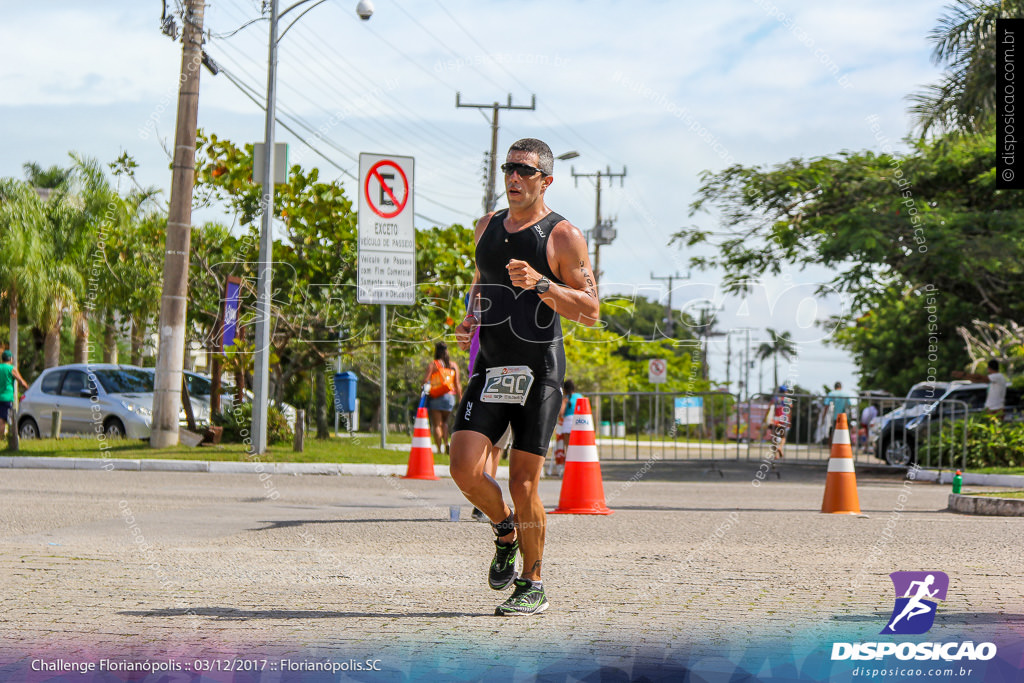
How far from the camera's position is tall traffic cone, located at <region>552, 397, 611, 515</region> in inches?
390

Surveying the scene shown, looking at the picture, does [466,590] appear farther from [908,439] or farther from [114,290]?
[114,290]

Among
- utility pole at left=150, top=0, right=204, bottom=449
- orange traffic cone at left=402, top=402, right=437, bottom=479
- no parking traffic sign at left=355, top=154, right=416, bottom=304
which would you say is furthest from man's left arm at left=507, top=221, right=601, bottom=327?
no parking traffic sign at left=355, top=154, right=416, bottom=304

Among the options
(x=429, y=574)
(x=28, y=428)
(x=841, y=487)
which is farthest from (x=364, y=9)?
(x=429, y=574)

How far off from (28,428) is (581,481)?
46.0 feet

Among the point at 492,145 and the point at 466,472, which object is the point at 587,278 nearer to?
the point at 466,472

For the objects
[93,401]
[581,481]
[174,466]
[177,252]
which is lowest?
[174,466]

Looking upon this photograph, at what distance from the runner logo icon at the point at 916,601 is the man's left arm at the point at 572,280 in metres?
1.89

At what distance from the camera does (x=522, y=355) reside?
5.41 m

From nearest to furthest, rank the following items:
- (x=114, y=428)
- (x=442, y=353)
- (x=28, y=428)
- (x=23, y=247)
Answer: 1. (x=442, y=353)
2. (x=114, y=428)
3. (x=28, y=428)
4. (x=23, y=247)

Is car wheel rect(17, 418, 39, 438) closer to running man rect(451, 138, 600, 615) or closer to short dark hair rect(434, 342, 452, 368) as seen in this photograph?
short dark hair rect(434, 342, 452, 368)

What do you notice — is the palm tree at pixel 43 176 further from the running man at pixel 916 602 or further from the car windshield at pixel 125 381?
the running man at pixel 916 602

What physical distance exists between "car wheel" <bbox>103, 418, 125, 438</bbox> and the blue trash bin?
375 inches

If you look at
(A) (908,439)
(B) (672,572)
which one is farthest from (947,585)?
(A) (908,439)

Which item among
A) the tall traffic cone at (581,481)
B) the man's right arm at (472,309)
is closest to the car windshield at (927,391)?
the tall traffic cone at (581,481)
